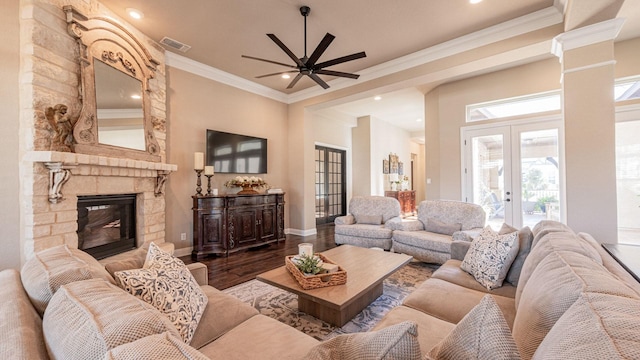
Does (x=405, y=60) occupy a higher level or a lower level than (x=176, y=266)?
higher

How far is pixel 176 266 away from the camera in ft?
4.78

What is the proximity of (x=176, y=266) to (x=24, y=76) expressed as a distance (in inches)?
102

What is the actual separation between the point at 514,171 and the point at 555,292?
14.5 feet

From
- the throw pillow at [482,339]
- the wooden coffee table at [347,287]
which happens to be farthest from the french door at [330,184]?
the throw pillow at [482,339]

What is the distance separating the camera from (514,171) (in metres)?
4.54

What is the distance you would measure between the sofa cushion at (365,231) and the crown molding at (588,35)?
3037mm

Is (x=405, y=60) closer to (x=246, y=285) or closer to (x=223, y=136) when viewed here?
(x=223, y=136)

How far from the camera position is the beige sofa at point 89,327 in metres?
0.59

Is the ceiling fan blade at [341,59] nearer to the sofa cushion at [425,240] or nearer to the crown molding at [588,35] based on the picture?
the crown molding at [588,35]

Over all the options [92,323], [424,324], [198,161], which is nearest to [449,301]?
[424,324]

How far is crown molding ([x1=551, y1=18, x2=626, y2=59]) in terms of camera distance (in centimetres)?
263

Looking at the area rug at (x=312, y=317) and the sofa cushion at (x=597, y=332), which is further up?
the sofa cushion at (x=597, y=332)

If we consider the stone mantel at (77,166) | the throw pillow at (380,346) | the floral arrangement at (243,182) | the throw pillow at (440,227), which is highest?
the stone mantel at (77,166)

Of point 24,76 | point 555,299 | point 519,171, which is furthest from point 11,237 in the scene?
point 519,171
